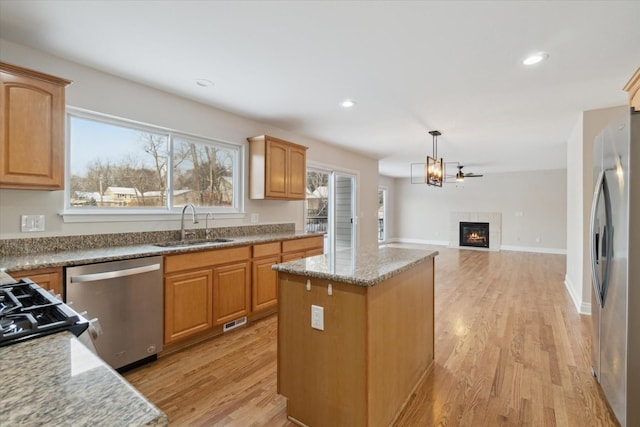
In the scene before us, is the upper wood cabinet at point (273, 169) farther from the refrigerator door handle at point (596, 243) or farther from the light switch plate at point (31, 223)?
the refrigerator door handle at point (596, 243)

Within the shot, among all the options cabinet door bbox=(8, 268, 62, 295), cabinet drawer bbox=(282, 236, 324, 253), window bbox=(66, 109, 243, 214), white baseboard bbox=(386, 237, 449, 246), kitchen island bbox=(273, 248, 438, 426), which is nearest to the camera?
kitchen island bbox=(273, 248, 438, 426)

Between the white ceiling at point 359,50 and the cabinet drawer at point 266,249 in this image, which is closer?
the white ceiling at point 359,50

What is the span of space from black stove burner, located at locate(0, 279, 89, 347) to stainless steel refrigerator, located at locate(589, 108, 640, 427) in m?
2.53

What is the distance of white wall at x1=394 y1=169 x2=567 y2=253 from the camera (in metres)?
8.68

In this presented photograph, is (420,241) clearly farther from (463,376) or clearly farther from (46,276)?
(46,276)

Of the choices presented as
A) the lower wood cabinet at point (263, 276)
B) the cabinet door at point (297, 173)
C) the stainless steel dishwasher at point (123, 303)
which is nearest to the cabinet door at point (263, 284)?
the lower wood cabinet at point (263, 276)

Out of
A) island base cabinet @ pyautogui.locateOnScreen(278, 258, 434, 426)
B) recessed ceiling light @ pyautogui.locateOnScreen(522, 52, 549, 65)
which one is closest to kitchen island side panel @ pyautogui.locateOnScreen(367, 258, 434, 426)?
island base cabinet @ pyautogui.locateOnScreen(278, 258, 434, 426)

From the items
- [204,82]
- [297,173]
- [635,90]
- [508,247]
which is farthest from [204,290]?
[508,247]

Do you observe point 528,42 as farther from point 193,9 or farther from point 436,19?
point 193,9

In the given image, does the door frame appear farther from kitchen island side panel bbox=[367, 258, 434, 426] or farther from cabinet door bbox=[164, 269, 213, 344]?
kitchen island side panel bbox=[367, 258, 434, 426]

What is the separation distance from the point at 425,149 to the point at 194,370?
17.4ft

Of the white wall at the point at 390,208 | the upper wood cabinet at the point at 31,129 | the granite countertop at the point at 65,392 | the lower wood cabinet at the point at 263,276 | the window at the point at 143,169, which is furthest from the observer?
the white wall at the point at 390,208

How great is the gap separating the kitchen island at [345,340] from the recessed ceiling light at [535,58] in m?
1.87

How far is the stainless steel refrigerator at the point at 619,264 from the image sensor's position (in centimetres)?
168
